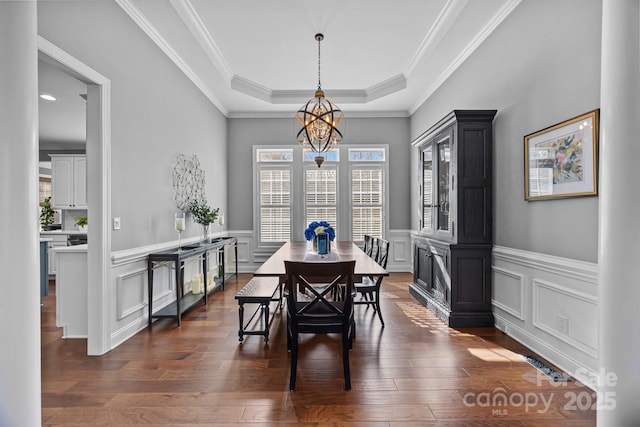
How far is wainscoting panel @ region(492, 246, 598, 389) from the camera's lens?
2.24m

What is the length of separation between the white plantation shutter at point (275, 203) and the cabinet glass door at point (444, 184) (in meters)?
3.30

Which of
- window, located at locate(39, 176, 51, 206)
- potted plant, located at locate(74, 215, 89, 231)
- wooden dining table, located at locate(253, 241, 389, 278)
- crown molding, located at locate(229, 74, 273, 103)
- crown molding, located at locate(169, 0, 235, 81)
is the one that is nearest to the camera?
wooden dining table, located at locate(253, 241, 389, 278)

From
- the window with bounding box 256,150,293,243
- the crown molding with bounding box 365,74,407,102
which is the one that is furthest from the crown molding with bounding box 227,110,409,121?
the window with bounding box 256,150,293,243

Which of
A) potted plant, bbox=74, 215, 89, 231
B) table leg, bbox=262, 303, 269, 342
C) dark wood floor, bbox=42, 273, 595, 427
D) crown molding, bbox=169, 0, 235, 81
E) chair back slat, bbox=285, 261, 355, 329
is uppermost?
crown molding, bbox=169, 0, 235, 81

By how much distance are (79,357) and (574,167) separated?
13.8 feet

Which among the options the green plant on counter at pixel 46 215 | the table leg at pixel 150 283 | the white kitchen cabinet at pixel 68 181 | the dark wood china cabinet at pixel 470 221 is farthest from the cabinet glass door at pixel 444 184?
the green plant on counter at pixel 46 215

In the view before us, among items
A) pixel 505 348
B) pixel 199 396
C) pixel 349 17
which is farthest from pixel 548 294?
pixel 349 17

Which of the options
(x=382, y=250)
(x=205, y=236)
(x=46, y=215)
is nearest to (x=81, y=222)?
(x=46, y=215)

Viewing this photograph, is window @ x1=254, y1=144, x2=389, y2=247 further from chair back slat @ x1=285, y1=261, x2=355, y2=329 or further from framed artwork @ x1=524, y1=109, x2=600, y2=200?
chair back slat @ x1=285, y1=261, x2=355, y2=329

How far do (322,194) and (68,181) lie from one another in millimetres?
5311

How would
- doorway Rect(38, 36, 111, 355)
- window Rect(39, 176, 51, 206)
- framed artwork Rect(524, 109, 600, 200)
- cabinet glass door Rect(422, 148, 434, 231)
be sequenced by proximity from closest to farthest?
framed artwork Rect(524, 109, 600, 200), doorway Rect(38, 36, 111, 355), cabinet glass door Rect(422, 148, 434, 231), window Rect(39, 176, 51, 206)

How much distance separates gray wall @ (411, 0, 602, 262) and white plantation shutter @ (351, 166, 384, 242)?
2.78 meters

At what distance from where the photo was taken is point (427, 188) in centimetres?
443
